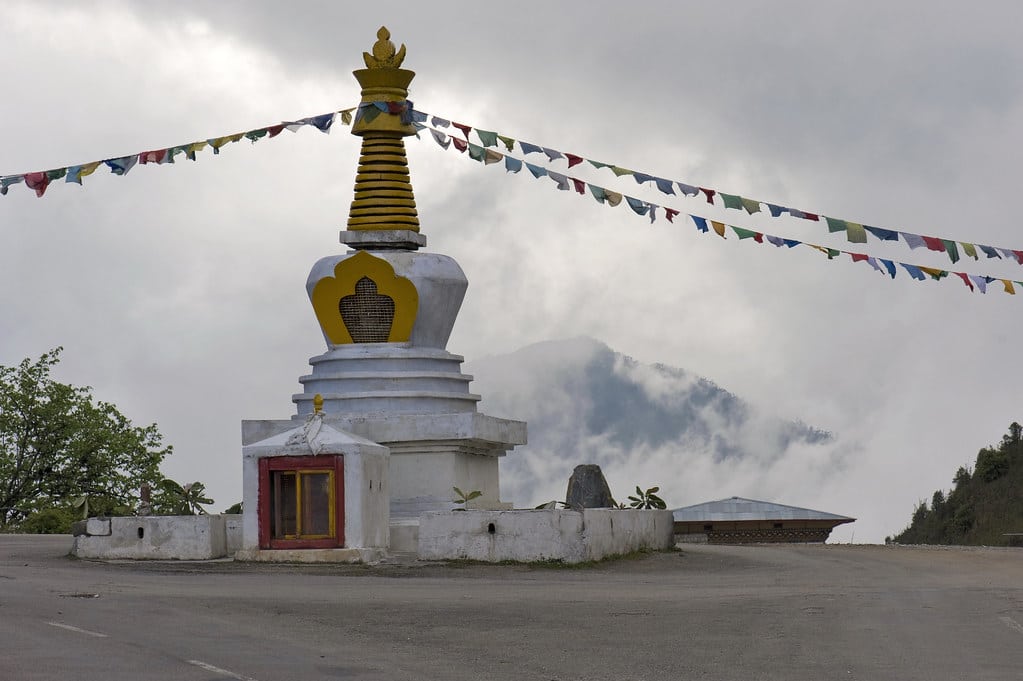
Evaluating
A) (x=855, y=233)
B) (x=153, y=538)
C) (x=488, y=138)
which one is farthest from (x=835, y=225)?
(x=153, y=538)

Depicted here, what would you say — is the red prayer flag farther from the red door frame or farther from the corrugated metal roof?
the corrugated metal roof

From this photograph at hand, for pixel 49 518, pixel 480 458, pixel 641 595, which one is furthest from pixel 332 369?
pixel 49 518

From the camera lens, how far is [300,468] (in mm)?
23531

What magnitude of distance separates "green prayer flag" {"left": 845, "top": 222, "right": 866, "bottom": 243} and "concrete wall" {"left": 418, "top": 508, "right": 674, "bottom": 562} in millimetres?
5733

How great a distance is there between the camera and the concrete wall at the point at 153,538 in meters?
24.1

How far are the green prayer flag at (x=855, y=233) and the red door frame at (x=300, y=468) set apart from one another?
8081 mm

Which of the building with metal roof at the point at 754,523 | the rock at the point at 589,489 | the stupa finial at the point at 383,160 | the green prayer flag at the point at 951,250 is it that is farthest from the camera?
the building with metal roof at the point at 754,523

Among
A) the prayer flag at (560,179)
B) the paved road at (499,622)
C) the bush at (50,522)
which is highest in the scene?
the prayer flag at (560,179)

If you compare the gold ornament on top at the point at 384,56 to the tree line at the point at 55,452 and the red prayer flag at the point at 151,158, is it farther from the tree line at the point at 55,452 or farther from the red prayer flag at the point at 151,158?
the tree line at the point at 55,452

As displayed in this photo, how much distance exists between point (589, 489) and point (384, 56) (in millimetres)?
8745

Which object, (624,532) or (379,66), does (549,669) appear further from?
(379,66)

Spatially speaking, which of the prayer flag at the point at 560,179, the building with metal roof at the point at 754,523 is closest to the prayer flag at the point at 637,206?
the prayer flag at the point at 560,179

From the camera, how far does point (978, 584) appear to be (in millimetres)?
20266

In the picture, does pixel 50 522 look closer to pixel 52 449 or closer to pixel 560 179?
pixel 52 449
